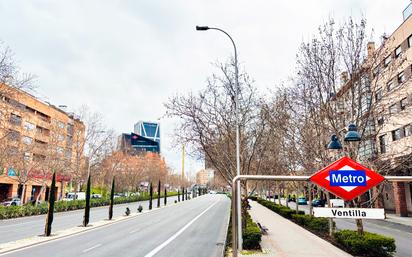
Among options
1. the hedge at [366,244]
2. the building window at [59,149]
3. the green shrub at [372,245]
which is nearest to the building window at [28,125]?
the building window at [59,149]

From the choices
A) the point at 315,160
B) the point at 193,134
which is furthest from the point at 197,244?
the point at 315,160

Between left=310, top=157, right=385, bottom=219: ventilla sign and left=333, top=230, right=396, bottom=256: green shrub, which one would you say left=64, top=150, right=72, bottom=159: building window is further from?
left=310, top=157, right=385, bottom=219: ventilla sign

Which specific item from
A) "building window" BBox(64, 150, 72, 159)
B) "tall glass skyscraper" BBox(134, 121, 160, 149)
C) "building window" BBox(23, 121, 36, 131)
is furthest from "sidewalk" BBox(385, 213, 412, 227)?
"tall glass skyscraper" BBox(134, 121, 160, 149)

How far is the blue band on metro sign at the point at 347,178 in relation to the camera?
12.7 feet

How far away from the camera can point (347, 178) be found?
3.90 meters

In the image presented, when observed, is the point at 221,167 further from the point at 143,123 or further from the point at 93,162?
the point at 143,123

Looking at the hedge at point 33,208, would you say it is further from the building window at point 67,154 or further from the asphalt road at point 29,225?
the building window at point 67,154

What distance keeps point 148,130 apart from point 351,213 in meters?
190

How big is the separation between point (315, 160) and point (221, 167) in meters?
5.06

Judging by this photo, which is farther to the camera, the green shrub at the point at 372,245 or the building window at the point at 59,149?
the building window at the point at 59,149

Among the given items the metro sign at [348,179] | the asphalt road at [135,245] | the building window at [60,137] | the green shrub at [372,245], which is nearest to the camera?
the metro sign at [348,179]

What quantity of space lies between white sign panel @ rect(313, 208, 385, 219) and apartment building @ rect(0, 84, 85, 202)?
21028 millimetres

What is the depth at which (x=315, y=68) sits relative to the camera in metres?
13.6

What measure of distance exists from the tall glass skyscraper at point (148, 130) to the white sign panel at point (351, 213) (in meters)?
186
